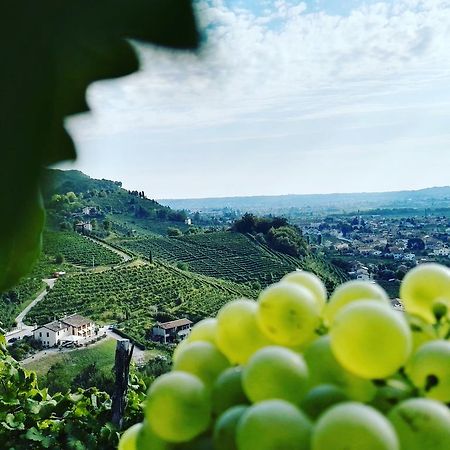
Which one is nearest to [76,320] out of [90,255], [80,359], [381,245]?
[80,359]

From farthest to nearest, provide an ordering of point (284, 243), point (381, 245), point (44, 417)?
point (381, 245)
point (284, 243)
point (44, 417)

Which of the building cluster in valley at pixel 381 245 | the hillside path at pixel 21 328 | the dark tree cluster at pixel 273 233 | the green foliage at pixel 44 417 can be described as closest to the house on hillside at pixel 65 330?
the hillside path at pixel 21 328

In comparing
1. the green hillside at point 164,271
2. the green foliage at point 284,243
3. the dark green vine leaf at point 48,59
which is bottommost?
the green hillside at point 164,271

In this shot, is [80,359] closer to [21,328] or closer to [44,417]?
[21,328]

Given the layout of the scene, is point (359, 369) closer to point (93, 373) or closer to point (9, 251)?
point (9, 251)

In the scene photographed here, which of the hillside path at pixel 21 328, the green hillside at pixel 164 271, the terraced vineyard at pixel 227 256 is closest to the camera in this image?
the hillside path at pixel 21 328

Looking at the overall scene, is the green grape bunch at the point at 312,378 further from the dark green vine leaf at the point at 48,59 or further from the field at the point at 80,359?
the field at the point at 80,359

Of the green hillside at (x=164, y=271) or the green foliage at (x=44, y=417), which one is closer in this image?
the green foliage at (x=44, y=417)
